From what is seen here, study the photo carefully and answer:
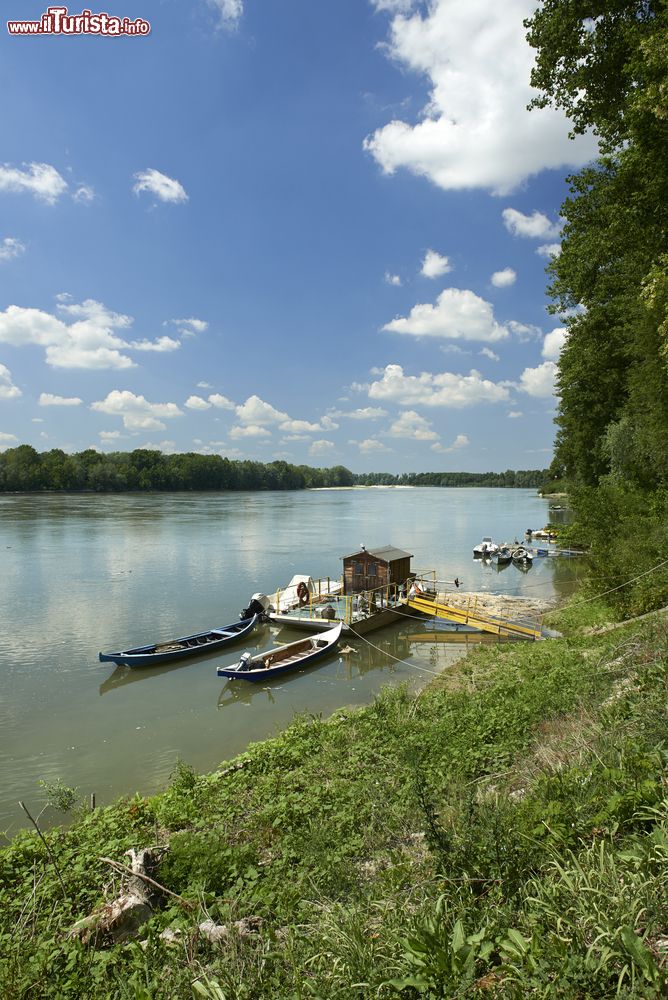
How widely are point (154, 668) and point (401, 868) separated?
1752cm

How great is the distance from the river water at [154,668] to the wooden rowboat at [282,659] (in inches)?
20.0

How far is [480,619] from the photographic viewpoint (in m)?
24.7

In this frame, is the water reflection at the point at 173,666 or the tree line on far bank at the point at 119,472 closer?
the water reflection at the point at 173,666

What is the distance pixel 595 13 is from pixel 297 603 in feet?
83.3

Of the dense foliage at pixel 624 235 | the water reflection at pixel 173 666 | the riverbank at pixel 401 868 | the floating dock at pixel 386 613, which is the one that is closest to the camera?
the riverbank at pixel 401 868

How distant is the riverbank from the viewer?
3590 millimetres

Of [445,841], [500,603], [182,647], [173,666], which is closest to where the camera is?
[445,841]

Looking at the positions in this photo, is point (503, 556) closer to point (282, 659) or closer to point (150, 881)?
point (282, 659)

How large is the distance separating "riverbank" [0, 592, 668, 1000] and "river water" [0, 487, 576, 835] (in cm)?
432

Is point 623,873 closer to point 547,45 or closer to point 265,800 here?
point 265,800

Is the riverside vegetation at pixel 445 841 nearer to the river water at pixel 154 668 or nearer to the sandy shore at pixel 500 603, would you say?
the river water at pixel 154 668

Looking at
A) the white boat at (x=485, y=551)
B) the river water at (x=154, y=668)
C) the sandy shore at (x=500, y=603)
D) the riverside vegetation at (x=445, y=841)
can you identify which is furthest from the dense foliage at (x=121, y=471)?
the riverside vegetation at (x=445, y=841)

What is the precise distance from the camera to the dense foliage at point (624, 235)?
39.2ft

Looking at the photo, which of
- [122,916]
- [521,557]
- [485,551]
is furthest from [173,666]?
[521,557]
